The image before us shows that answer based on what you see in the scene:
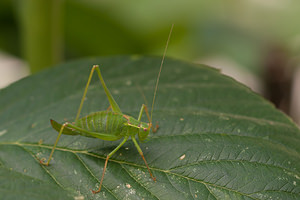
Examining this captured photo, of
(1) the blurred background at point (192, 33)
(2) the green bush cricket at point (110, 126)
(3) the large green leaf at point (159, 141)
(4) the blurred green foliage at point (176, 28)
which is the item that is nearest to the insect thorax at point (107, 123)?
(2) the green bush cricket at point (110, 126)

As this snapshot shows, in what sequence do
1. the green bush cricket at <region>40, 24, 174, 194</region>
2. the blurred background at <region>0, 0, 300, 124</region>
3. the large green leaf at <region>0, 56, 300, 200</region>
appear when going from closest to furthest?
the large green leaf at <region>0, 56, 300, 200</region> < the green bush cricket at <region>40, 24, 174, 194</region> < the blurred background at <region>0, 0, 300, 124</region>

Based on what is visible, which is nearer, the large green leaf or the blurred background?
the large green leaf

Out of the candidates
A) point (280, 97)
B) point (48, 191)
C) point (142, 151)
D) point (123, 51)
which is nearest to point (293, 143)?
point (142, 151)

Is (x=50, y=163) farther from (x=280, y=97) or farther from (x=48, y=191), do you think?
(x=280, y=97)

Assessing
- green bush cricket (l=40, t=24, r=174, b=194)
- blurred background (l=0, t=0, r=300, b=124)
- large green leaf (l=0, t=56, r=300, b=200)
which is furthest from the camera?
blurred background (l=0, t=0, r=300, b=124)

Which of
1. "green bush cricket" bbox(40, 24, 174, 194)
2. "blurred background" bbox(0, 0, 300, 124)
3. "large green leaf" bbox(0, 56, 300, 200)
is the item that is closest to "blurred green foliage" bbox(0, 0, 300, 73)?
"blurred background" bbox(0, 0, 300, 124)

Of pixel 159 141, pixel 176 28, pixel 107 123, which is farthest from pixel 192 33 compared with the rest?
pixel 159 141

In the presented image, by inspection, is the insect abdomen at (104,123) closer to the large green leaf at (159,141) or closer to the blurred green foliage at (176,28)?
the large green leaf at (159,141)

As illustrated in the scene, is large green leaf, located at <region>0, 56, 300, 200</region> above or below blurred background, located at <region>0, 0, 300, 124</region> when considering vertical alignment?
below

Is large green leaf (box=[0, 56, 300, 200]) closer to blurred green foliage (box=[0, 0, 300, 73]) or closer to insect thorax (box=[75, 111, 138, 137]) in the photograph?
insect thorax (box=[75, 111, 138, 137])
